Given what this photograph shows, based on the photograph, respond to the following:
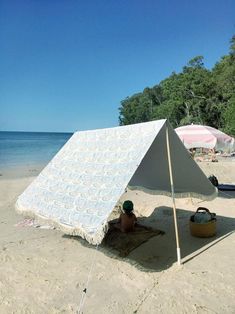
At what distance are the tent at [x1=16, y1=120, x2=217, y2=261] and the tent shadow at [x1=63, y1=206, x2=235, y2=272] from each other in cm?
83

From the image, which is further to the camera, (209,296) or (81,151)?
(81,151)

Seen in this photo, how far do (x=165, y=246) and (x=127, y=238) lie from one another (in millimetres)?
690

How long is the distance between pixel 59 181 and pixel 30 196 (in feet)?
2.20

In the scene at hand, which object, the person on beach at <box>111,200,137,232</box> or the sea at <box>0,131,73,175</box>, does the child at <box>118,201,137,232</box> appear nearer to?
the person on beach at <box>111,200,137,232</box>

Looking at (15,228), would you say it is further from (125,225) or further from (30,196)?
(125,225)

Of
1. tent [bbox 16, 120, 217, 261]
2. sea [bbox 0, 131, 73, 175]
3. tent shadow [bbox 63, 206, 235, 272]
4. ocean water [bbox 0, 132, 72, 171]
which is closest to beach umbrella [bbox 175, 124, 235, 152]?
tent shadow [bbox 63, 206, 235, 272]

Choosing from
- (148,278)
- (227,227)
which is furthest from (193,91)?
(148,278)

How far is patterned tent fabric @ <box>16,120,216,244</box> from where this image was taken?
4.59 meters

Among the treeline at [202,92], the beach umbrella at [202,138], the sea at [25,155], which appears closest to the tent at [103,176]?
the beach umbrella at [202,138]

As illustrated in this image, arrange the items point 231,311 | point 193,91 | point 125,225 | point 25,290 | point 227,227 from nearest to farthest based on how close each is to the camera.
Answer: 1. point 231,311
2. point 25,290
3. point 125,225
4. point 227,227
5. point 193,91

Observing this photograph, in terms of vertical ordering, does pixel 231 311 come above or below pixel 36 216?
below

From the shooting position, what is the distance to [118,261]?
5.23 metres

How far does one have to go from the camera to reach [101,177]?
5102 millimetres

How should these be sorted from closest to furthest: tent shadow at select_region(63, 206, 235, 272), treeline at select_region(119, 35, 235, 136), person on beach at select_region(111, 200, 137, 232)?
tent shadow at select_region(63, 206, 235, 272) < person on beach at select_region(111, 200, 137, 232) < treeline at select_region(119, 35, 235, 136)
